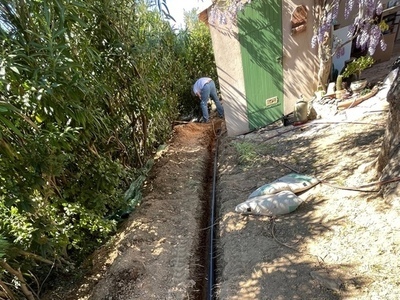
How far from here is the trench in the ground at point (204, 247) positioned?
2.54 m

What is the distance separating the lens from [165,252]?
2.81m

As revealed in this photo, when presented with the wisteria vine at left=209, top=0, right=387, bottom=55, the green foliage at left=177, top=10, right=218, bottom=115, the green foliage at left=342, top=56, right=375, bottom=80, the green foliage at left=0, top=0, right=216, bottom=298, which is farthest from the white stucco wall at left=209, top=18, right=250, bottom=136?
the green foliage at left=177, top=10, right=218, bottom=115

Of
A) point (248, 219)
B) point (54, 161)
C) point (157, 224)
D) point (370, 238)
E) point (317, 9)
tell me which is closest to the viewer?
point (54, 161)

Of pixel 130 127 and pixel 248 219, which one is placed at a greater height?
pixel 130 127

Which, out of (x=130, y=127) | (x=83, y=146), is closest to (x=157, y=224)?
(x=83, y=146)

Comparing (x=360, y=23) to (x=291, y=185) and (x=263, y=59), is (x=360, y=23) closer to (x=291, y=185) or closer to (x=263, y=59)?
(x=263, y=59)

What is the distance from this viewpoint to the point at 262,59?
4.80 meters

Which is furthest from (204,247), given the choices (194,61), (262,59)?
(194,61)

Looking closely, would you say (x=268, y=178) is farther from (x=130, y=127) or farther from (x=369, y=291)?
(x=130, y=127)

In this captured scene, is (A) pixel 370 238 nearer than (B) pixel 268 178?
Yes

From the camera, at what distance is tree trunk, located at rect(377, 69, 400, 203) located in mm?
2299

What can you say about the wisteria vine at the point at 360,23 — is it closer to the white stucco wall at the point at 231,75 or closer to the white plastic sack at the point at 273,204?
the white stucco wall at the point at 231,75

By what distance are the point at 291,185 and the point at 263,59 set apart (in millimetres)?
2804

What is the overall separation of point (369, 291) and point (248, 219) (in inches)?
50.3
